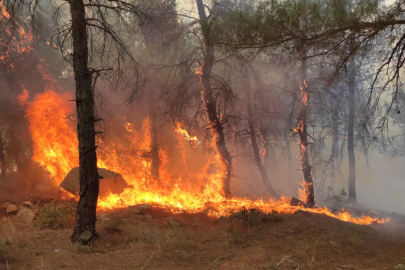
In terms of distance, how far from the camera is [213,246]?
5.64 m

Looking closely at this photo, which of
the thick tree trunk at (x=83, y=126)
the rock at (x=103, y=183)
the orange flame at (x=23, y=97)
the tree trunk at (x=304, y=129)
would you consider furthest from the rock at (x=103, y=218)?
the orange flame at (x=23, y=97)

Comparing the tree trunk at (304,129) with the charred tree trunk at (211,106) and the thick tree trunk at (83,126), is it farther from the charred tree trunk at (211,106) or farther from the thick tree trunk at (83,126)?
the thick tree trunk at (83,126)

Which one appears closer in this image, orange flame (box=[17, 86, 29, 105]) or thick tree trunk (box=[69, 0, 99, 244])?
thick tree trunk (box=[69, 0, 99, 244])

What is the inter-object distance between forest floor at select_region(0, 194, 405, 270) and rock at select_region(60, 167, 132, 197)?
3.32 meters

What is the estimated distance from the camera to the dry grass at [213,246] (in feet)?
14.7

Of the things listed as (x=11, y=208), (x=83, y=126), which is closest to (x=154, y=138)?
(x=11, y=208)

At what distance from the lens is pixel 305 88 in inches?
477

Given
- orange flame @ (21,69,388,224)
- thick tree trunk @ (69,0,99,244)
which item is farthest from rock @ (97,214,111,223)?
orange flame @ (21,69,388,224)

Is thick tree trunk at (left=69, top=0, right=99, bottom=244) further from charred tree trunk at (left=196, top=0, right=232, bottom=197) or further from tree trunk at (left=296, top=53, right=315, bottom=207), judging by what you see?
tree trunk at (left=296, top=53, right=315, bottom=207)

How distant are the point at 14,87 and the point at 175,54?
9.75m

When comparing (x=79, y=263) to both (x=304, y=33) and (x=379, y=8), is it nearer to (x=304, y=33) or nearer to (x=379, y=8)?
(x=304, y=33)

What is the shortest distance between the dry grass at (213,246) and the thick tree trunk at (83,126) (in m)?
0.51

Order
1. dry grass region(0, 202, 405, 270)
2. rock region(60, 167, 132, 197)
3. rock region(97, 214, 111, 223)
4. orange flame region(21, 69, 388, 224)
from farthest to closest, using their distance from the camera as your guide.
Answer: orange flame region(21, 69, 388, 224) → rock region(60, 167, 132, 197) → rock region(97, 214, 111, 223) → dry grass region(0, 202, 405, 270)

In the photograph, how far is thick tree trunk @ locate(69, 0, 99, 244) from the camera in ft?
18.6
